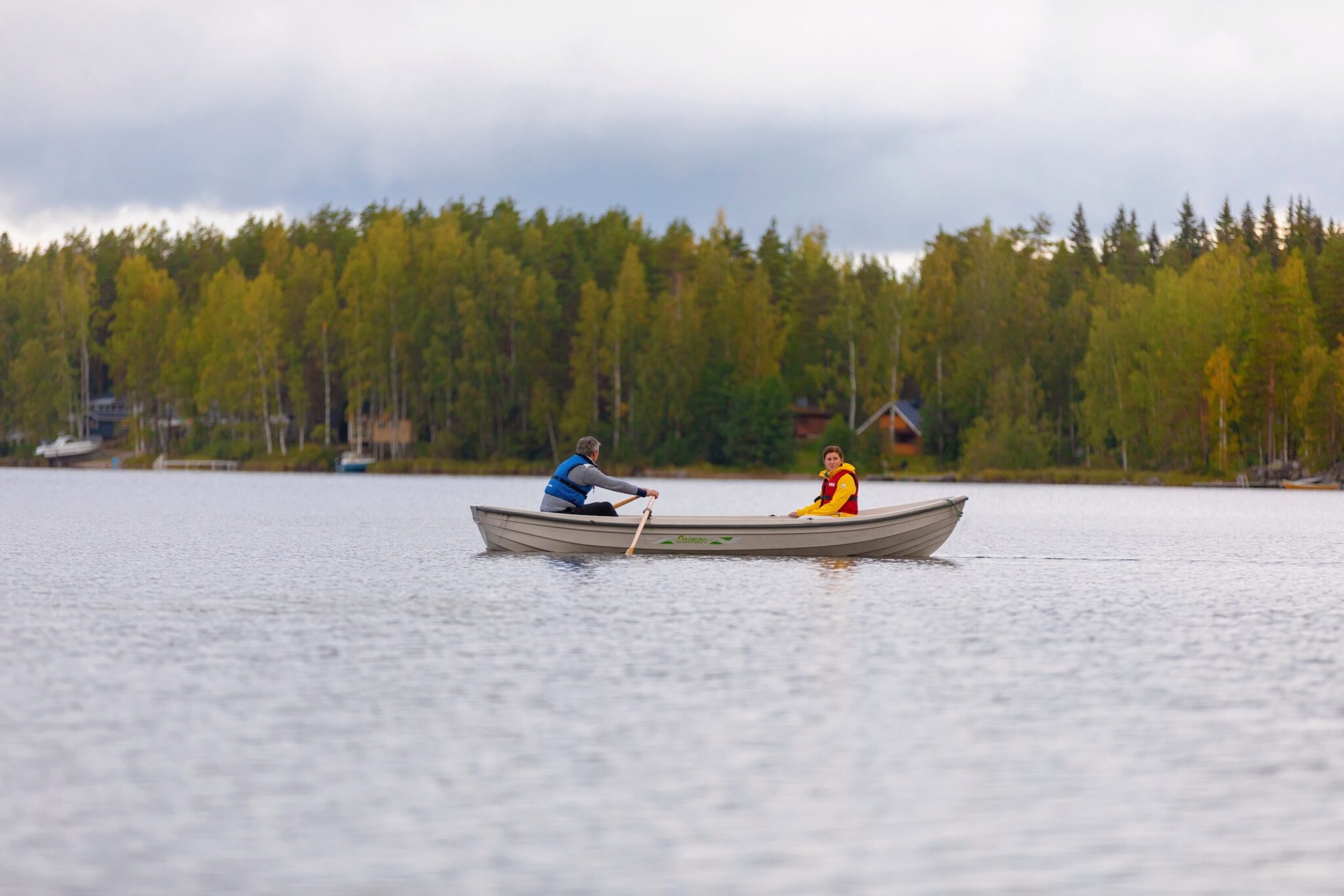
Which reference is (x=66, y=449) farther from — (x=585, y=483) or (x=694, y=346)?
(x=585, y=483)

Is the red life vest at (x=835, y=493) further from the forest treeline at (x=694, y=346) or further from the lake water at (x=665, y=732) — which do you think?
the forest treeline at (x=694, y=346)

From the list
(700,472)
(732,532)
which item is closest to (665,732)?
(732,532)

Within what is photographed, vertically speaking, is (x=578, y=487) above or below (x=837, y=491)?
above

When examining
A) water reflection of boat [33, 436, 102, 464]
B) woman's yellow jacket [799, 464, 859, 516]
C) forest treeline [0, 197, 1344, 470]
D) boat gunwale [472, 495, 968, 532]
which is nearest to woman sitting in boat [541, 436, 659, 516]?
boat gunwale [472, 495, 968, 532]

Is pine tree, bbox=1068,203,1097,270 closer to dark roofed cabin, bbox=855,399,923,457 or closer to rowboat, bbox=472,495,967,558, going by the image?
dark roofed cabin, bbox=855,399,923,457

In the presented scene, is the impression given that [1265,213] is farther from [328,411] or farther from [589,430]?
[328,411]

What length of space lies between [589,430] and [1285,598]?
80276 millimetres

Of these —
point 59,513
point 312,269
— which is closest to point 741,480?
point 312,269

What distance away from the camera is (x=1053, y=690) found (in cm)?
1300

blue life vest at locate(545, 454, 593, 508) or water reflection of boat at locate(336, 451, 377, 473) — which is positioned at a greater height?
water reflection of boat at locate(336, 451, 377, 473)

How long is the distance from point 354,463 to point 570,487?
7968 cm

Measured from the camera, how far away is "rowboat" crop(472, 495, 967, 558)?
24891 mm

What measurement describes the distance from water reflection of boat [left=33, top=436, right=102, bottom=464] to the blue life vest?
99124 millimetres

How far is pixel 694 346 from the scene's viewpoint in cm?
10088
